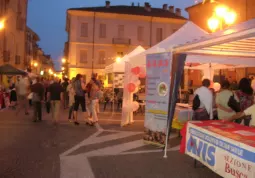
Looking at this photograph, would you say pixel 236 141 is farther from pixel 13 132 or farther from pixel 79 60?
pixel 79 60

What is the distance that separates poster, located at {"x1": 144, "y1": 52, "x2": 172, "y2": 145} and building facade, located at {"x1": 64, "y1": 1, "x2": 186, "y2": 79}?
1374 inches

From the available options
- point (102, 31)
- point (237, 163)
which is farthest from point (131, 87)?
point (102, 31)

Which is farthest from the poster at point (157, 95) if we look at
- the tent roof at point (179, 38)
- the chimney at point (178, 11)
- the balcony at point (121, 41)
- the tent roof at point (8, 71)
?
the chimney at point (178, 11)

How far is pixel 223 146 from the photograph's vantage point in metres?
4.77

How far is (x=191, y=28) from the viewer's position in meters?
9.66

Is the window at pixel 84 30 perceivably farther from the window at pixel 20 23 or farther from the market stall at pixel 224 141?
the market stall at pixel 224 141

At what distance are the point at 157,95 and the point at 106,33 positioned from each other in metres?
37.0

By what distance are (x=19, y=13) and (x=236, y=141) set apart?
32070 millimetres

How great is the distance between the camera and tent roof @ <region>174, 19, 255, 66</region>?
5.11 metres

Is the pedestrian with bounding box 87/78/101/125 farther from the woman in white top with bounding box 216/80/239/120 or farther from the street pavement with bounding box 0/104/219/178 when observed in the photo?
the woman in white top with bounding box 216/80/239/120

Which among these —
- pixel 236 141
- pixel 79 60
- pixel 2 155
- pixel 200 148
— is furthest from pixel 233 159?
pixel 79 60

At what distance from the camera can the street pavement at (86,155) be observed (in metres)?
5.76

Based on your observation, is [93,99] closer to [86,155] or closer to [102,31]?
[86,155]

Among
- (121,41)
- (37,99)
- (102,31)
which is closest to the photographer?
(37,99)
